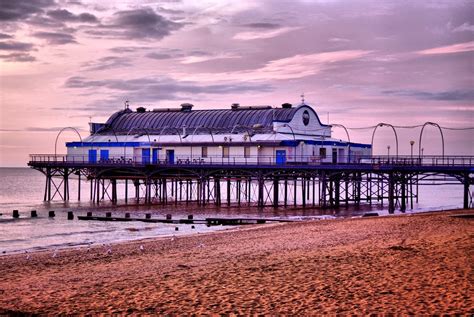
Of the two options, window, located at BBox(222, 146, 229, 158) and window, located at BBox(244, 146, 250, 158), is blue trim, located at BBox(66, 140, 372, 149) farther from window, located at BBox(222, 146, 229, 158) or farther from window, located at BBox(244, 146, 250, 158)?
window, located at BBox(222, 146, 229, 158)

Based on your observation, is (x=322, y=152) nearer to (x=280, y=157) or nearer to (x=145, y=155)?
(x=280, y=157)

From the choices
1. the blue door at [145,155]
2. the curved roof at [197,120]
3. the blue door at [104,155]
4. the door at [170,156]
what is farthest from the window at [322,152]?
Result: the blue door at [104,155]

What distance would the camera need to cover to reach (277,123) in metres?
60.2

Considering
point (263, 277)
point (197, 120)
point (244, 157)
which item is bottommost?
point (263, 277)

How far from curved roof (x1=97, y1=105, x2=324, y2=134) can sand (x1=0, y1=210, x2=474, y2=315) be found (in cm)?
3854

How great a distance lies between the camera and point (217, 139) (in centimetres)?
6091

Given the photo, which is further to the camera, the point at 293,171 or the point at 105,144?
the point at 105,144

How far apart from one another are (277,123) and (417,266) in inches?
1714

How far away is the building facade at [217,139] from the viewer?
188 ft

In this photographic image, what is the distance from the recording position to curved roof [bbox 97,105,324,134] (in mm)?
64125

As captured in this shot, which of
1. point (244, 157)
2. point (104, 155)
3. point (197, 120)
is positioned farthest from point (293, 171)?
point (104, 155)

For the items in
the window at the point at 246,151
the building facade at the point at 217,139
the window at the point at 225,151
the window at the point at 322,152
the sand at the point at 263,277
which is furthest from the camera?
the window at the point at 225,151

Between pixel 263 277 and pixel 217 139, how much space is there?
44.4 m

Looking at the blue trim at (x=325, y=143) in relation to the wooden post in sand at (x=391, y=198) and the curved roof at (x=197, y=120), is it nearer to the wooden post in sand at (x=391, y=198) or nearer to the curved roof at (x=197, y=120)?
the curved roof at (x=197, y=120)
